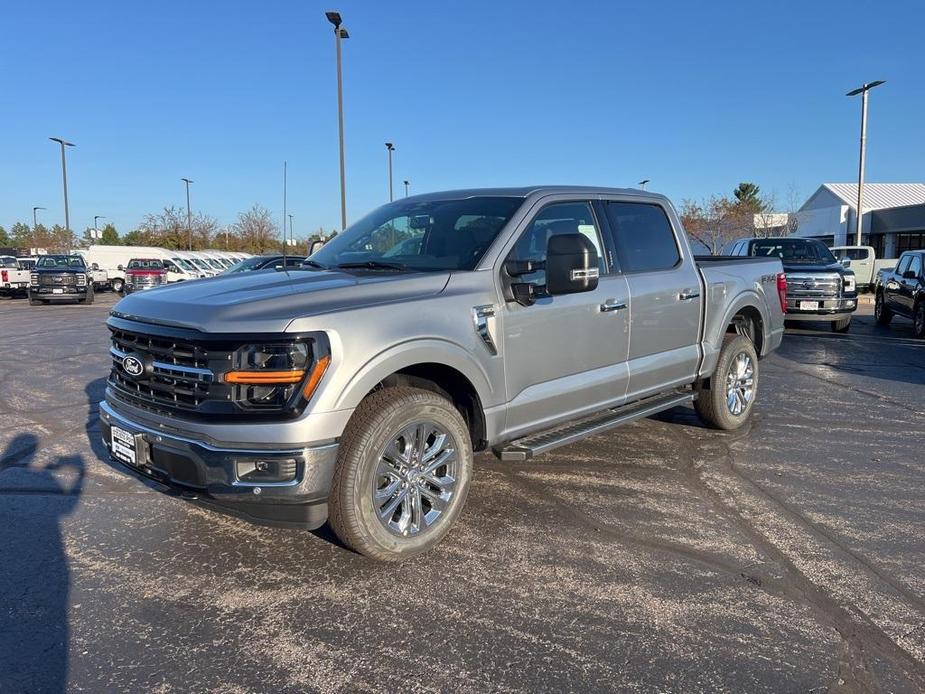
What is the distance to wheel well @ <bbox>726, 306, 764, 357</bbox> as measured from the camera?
6329mm

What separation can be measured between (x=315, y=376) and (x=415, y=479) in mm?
851

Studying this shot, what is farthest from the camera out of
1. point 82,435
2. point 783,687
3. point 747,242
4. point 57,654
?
point 747,242

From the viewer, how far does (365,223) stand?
5.07m

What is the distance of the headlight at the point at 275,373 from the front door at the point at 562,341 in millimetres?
1224

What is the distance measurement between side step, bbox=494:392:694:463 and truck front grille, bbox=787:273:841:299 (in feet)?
31.2

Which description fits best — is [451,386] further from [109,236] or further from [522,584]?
[109,236]

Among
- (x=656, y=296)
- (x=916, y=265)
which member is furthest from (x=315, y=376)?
(x=916, y=265)

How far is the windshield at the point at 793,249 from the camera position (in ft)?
48.3

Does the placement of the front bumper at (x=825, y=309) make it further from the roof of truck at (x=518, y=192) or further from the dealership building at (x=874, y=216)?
the dealership building at (x=874, y=216)

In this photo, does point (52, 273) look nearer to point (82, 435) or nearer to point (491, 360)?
point (82, 435)

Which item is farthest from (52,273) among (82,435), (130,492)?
(130,492)

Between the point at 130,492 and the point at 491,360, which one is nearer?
the point at 491,360

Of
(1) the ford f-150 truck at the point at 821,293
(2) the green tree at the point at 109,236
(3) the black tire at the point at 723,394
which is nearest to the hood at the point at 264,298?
(3) the black tire at the point at 723,394

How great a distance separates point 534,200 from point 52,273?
81.7ft
